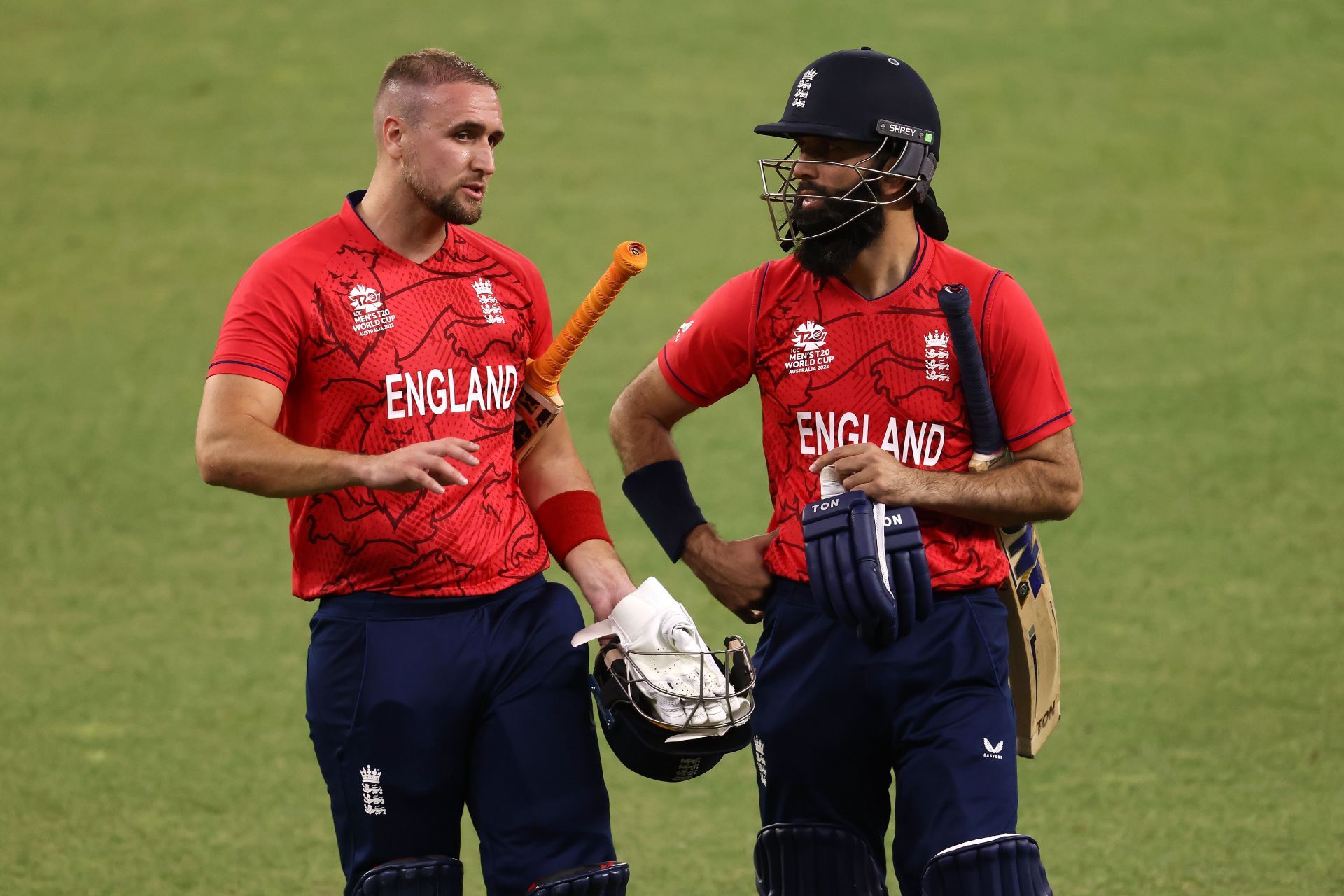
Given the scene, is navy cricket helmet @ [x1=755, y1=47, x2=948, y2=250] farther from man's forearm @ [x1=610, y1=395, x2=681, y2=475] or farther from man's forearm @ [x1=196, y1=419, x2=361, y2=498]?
man's forearm @ [x1=196, y1=419, x2=361, y2=498]

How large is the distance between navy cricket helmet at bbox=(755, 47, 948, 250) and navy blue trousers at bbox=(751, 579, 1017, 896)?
90 centimetres

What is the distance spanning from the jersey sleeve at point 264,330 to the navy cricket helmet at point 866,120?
1063mm

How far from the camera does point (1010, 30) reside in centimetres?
1413

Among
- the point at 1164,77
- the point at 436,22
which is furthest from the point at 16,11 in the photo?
the point at 1164,77

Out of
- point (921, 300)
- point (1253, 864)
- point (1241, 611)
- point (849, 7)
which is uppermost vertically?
point (849, 7)

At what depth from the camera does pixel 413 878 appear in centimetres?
396

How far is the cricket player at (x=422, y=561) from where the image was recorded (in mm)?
3943

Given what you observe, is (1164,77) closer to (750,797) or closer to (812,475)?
(750,797)

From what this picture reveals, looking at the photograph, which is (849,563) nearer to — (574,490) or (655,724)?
(655,724)

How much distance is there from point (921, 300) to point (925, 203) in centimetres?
27

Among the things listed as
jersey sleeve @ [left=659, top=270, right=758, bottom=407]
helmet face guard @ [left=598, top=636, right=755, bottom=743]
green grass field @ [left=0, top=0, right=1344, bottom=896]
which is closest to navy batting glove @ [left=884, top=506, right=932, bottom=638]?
helmet face guard @ [left=598, top=636, right=755, bottom=743]

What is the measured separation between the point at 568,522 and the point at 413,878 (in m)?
0.91

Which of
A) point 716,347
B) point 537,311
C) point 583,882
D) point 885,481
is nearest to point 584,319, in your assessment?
point 537,311

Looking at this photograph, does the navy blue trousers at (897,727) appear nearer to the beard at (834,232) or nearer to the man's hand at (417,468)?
the beard at (834,232)
